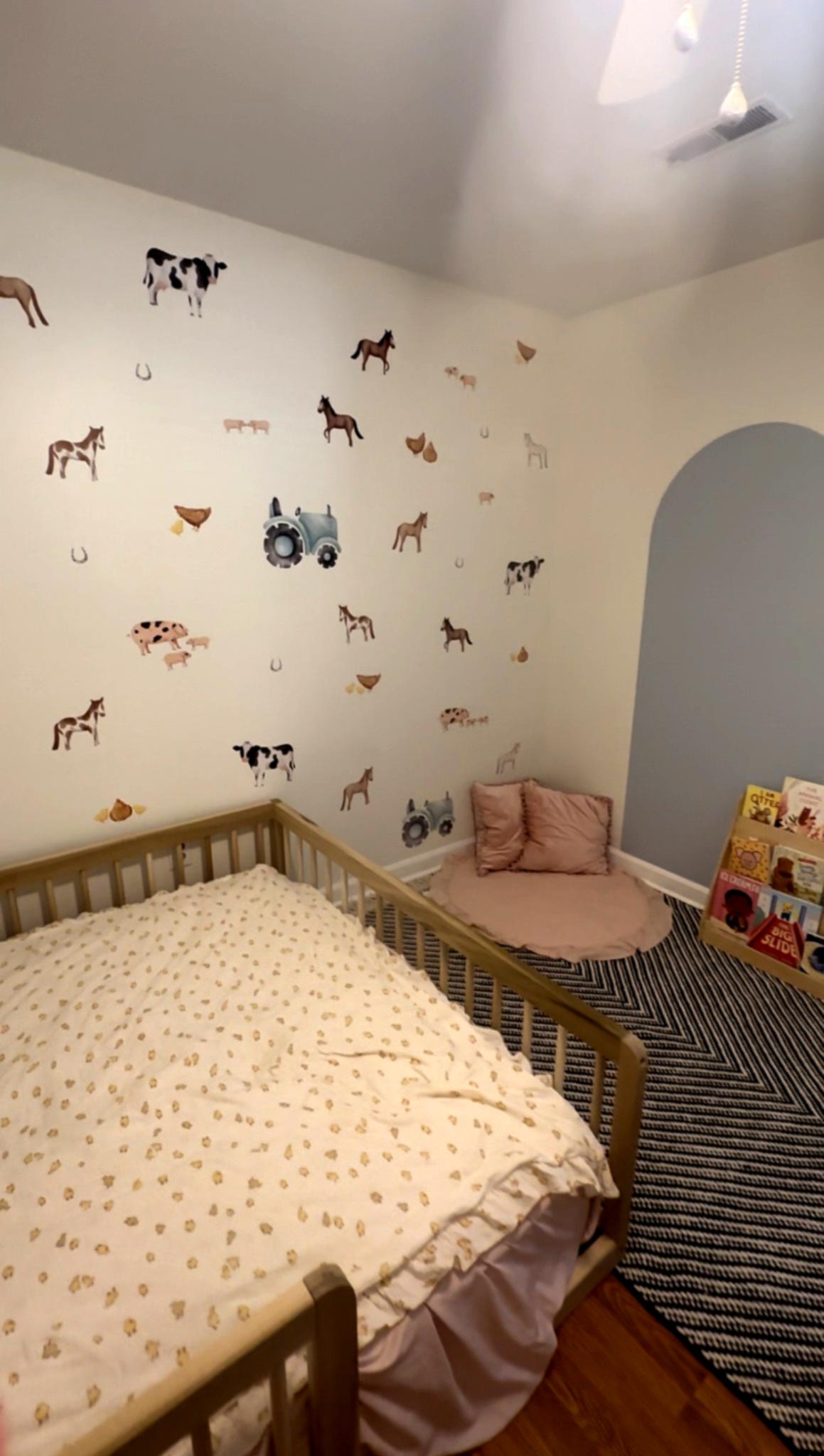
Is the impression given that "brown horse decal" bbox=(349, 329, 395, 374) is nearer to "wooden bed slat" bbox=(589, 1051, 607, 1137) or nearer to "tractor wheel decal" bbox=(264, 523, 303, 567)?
"tractor wheel decal" bbox=(264, 523, 303, 567)

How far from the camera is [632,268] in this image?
7.65 ft

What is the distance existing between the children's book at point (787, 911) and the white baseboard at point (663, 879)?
0.35 meters

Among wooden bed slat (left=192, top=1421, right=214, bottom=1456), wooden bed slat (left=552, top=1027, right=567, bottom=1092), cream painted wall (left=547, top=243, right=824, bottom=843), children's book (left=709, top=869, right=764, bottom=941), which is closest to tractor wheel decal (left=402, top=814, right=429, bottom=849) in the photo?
cream painted wall (left=547, top=243, right=824, bottom=843)

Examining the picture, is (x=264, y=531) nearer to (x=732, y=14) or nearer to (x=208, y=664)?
(x=208, y=664)

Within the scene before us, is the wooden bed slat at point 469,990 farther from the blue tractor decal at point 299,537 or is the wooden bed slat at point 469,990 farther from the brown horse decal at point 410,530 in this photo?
the brown horse decal at point 410,530

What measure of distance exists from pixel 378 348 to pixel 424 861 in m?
1.94

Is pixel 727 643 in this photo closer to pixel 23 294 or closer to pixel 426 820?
pixel 426 820

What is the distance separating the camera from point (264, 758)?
2.37m

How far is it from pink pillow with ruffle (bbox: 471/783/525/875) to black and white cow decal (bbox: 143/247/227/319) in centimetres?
200

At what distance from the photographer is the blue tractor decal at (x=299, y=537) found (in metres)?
2.22

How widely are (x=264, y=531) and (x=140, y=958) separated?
4.24ft

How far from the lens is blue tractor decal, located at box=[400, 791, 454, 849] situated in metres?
2.88

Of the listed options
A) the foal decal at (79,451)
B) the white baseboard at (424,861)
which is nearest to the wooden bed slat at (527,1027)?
the white baseboard at (424,861)

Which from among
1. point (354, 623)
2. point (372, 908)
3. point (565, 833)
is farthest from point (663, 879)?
point (354, 623)
